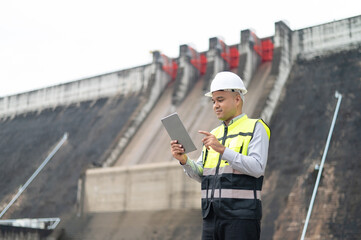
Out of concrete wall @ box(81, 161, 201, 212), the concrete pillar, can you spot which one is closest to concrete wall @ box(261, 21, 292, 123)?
the concrete pillar

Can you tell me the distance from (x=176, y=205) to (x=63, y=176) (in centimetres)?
710

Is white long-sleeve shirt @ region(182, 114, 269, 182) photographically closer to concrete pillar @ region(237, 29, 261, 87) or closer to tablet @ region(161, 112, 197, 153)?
tablet @ region(161, 112, 197, 153)

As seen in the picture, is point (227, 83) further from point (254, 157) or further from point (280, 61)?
point (280, 61)

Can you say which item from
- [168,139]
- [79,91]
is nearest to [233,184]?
[168,139]

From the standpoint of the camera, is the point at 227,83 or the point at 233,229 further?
the point at 227,83

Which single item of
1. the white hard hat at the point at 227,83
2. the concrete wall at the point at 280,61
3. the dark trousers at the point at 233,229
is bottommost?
the dark trousers at the point at 233,229

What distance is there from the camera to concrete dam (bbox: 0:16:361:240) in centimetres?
1255

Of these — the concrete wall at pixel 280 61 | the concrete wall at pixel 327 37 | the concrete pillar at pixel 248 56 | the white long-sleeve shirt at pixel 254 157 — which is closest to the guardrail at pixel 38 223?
the concrete wall at pixel 280 61

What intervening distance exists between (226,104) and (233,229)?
0.94 m

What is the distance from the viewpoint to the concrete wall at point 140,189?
13523 mm

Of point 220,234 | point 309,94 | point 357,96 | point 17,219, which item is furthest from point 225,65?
point 220,234

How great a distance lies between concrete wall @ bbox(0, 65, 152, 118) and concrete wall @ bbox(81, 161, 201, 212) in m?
8.17

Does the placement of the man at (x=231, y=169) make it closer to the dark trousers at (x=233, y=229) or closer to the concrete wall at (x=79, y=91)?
the dark trousers at (x=233, y=229)

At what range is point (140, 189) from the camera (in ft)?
47.1
